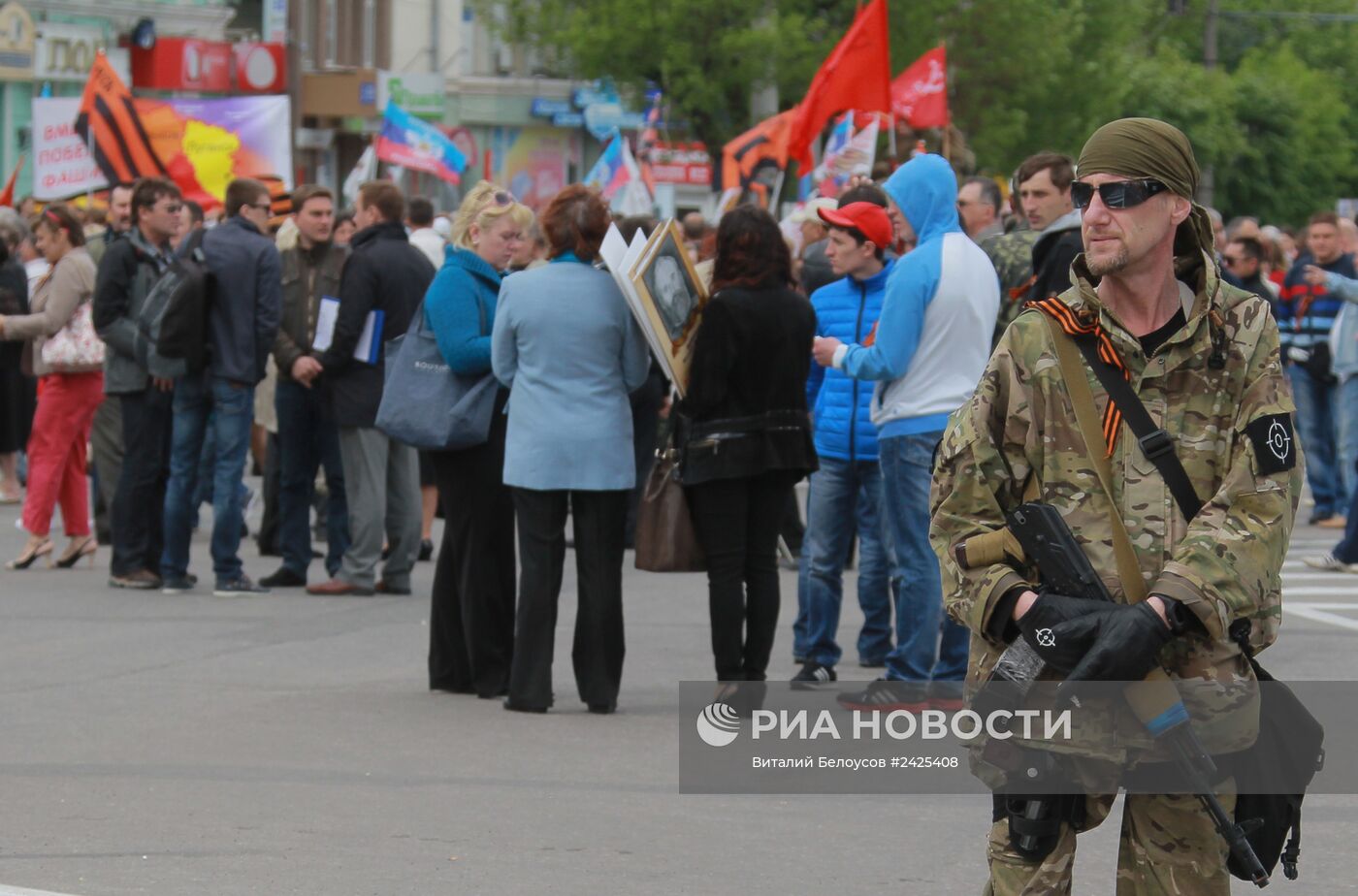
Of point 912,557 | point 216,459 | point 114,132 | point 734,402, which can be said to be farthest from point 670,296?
point 114,132

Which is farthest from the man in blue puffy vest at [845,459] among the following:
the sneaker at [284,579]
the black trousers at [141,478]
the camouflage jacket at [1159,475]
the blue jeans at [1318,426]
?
the blue jeans at [1318,426]

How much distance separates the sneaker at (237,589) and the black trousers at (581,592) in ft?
11.9

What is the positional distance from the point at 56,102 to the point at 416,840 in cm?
1514

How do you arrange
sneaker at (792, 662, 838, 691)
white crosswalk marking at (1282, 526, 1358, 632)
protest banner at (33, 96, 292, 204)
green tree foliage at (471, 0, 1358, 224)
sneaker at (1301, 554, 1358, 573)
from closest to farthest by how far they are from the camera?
sneaker at (792, 662, 838, 691), white crosswalk marking at (1282, 526, 1358, 632), sneaker at (1301, 554, 1358, 573), protest banner at (33, 96, 292, 204), green tree foliage at (471, 0, 1358, 224)

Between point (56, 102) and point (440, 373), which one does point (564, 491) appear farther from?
point (56, 102)

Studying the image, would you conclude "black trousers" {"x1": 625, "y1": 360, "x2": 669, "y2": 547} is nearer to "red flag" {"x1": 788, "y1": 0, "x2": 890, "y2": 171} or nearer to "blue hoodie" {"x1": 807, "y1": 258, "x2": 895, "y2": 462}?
"blue hoodie" {"x1": 807, "y1": 258, "x2": 895, "y2": 462}

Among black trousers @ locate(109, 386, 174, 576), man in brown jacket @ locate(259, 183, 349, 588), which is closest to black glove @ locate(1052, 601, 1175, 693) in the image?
man in brown jacket @ locate(259, 183, 349, 588)

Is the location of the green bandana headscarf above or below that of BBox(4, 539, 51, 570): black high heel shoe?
above

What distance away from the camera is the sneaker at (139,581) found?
1215 cm

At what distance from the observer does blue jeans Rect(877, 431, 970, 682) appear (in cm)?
841

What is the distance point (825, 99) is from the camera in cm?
1794

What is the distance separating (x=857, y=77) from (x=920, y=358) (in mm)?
9771

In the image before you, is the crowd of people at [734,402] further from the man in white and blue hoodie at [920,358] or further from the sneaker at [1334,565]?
the sneaker at [1334,565]

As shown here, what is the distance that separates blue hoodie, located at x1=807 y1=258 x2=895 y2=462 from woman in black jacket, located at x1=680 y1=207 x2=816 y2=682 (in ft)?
1.35
